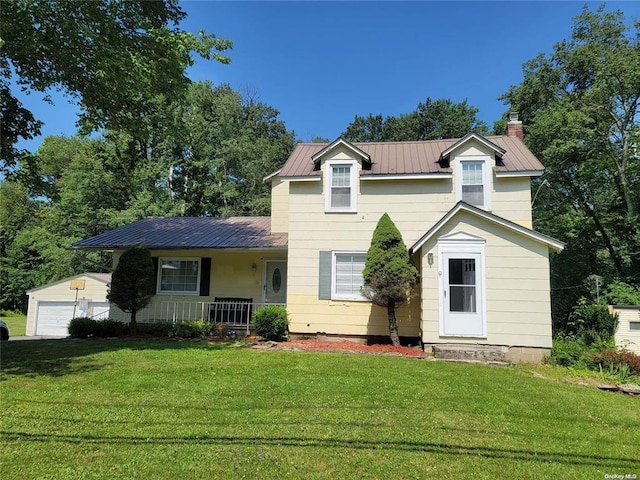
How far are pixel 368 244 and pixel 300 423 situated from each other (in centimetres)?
741

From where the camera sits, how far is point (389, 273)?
9906 millimetres

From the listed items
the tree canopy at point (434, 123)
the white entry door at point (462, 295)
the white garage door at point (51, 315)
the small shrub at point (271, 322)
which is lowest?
the white garage door at point (51, 315)

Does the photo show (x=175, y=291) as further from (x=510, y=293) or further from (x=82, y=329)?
(x=510, y=293)

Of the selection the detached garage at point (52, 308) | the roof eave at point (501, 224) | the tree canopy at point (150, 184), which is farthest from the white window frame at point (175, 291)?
the tree canopy at point (150, 184)

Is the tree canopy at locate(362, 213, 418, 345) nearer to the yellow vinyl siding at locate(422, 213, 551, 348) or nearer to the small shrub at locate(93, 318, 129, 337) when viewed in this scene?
the yellow vinyl siding at locate(422, 213, 551, 348)

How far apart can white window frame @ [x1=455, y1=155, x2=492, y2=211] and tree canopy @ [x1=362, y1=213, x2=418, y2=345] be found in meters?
2.77

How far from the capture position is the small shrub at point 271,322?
10.9m

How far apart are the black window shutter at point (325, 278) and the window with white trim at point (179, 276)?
476 cm

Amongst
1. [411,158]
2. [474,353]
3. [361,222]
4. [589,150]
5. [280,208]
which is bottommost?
[474,353]

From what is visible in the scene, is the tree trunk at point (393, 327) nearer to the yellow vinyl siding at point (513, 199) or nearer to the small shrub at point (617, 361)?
the yellow vinyl siding at point (513, 199)

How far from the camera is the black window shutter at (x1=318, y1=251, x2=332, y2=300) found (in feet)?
38.0

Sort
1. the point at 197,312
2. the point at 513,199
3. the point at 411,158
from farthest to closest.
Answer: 1. the point at 197,312
2. the point at 411,158
3. the point at 513,199

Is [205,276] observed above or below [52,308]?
above

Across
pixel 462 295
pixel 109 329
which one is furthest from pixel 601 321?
pixel 109 329
